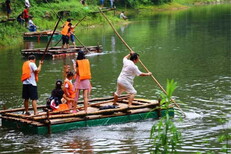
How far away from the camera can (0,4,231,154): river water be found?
1349 centimetres

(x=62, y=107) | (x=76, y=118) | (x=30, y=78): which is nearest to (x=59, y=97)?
(x=62, y=107)

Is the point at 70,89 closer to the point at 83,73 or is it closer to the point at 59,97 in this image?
the point at 59,97

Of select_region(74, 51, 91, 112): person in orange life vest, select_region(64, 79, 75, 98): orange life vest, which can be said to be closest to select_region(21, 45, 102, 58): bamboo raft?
select_region(64, 79, 75, 98): orange life vest

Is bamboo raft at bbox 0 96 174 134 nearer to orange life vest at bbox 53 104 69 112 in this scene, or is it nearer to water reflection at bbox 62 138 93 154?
orange life vest at bbox 53 104 69 112

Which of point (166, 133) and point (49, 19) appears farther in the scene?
point (49, 19)

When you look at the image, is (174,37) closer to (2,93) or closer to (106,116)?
(2,93)

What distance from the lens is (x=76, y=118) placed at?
14664mm

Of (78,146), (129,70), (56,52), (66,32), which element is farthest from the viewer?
(66,32)

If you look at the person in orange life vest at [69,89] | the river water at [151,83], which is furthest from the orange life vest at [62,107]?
the river water at [151,83]

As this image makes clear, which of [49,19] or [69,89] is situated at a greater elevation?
[49,19]

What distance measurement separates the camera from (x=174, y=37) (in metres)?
38.2

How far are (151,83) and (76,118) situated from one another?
284 inches

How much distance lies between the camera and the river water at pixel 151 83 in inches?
531

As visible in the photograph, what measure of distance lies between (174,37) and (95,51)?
889 cm
